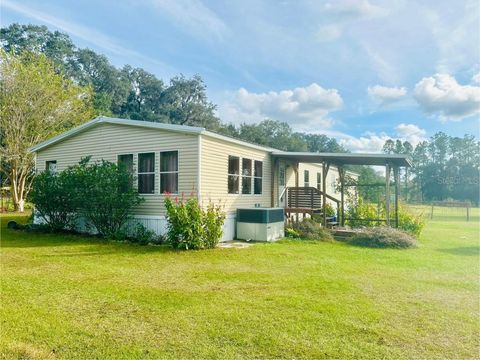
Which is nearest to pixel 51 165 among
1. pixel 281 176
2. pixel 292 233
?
Result: pixel 281 176

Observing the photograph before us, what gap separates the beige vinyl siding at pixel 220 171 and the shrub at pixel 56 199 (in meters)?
4.11

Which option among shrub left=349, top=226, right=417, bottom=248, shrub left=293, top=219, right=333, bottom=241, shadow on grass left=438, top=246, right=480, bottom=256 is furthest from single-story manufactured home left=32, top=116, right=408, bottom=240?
shadow on grass left=438, top=246, right=480, bottom=256

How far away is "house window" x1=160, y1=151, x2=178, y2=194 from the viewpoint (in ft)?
33.7

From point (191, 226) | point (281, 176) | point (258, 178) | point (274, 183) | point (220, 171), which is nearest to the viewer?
point (191, 226)

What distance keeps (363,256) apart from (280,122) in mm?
46071

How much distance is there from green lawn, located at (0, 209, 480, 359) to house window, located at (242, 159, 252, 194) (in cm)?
407

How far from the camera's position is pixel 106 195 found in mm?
10102

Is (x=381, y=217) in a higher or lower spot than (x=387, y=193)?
lower

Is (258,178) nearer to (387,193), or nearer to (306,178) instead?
(387,193)

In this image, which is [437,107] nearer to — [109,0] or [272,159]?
[272,159]

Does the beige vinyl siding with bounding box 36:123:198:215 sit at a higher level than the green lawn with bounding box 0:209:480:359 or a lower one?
higher

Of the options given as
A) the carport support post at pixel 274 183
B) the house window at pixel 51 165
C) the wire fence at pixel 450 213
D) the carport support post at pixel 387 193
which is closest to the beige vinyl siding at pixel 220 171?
the carport support post at pixel 274 183

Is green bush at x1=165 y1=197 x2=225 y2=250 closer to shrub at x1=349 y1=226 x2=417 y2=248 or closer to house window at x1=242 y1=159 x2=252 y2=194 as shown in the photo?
house window at x1=242 y1=159 x2=252 y2=194

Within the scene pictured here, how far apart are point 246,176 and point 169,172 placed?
2.76m
